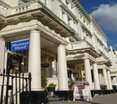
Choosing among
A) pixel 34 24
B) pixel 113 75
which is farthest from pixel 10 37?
pixel 113 75

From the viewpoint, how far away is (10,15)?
16.0 meters

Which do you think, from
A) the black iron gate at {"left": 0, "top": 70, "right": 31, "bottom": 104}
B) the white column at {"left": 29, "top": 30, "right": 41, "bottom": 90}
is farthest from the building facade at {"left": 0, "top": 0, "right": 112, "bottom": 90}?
the black iron gate at {"left": 0, "top": 70, "right": 31, "bottom": 104}

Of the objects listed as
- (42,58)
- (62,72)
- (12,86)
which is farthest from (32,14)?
(12,86)

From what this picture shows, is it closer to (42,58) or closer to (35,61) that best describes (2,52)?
(35,61)

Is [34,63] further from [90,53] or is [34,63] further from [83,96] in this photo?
[90,53]

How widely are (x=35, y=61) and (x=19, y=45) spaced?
249 cm

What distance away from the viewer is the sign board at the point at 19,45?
15617 millimetres

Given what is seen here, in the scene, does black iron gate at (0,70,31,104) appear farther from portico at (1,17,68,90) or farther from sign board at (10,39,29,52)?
sign board at (10,39,29,52)

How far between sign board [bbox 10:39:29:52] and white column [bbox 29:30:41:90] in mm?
975

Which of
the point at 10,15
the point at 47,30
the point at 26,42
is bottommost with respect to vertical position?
the point at 26,42

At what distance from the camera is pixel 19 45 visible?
16.0 meters

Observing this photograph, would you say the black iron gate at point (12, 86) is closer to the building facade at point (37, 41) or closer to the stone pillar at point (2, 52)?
the building facade at point (37, 41)

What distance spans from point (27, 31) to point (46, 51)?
21.3 feet

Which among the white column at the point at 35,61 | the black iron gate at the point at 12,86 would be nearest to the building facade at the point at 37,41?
the white column at the point at 35,61
